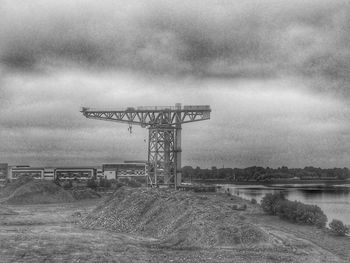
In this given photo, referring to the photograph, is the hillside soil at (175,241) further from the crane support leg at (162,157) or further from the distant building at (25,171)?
the distant building at (25,171)

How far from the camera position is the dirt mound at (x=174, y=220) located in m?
24.0

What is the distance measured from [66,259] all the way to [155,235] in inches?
329

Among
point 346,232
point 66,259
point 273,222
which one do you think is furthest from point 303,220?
point 66,259

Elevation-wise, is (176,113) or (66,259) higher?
(176,113)

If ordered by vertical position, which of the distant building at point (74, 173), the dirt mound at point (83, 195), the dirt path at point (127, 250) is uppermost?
the distant building at point (74, 173)

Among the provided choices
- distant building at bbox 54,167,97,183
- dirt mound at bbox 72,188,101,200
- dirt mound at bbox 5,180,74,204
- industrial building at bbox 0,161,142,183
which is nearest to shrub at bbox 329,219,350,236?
dirt mound at bbox 5,180,74,204

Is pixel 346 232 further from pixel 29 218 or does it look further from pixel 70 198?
pixel 70 198

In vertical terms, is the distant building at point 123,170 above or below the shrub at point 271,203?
above

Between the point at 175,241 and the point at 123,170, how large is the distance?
102 meters

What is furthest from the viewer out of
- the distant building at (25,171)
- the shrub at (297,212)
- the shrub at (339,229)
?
the distant building at (25,171)

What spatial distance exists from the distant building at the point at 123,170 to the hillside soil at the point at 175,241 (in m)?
88.7

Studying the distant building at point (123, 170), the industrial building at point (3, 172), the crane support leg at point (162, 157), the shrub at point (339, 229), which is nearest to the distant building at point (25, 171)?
the industrial building at point (3, 172)

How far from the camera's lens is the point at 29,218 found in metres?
38.2

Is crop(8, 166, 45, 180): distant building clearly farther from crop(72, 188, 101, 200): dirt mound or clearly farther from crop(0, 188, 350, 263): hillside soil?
crop(0, 188, 350, 263): hillside soil
